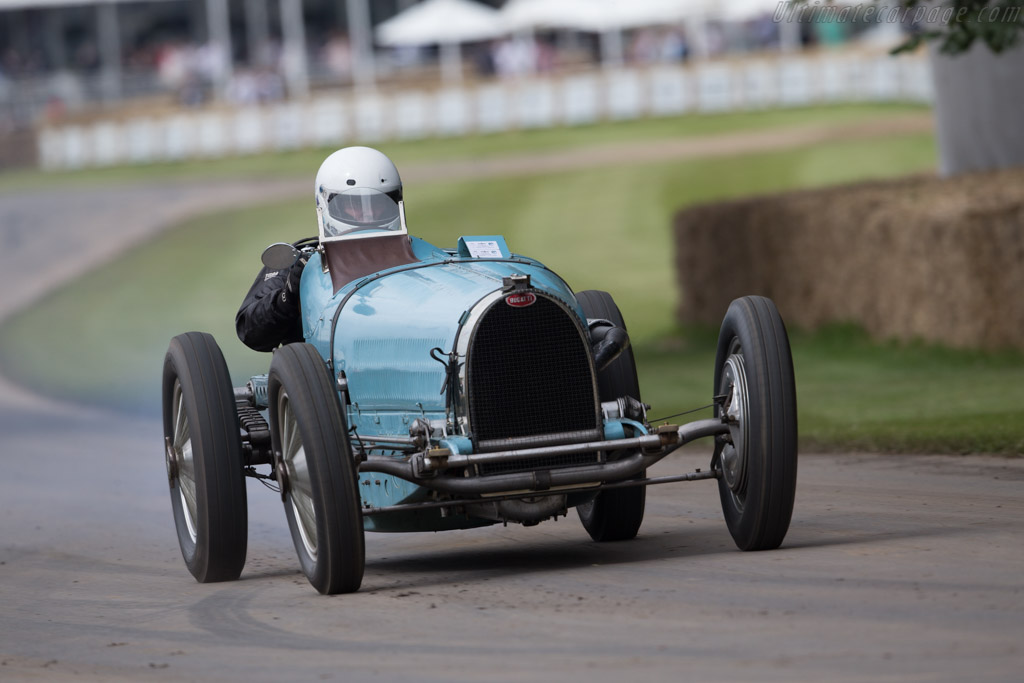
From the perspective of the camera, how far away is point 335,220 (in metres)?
8.46

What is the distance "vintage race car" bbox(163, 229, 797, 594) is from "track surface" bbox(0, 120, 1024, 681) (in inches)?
12.0

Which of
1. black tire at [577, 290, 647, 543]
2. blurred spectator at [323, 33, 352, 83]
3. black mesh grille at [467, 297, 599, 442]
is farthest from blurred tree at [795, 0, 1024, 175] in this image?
blurred spectator at [323, 33, 352, 83]

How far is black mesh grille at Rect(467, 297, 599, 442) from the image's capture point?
7012mm

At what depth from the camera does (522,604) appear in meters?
6.50

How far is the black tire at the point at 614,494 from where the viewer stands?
26.2ft

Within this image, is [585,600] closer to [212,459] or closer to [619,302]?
[212,459]

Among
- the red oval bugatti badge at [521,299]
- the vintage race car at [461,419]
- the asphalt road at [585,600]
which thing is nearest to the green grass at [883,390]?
the asphalt road at [585,600]

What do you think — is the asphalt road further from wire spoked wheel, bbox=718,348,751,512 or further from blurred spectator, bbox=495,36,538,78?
blurred spectator, bbox=495,36,538,78

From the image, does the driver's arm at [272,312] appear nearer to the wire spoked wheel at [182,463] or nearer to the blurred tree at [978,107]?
the wire spoked wheel at [182,463]

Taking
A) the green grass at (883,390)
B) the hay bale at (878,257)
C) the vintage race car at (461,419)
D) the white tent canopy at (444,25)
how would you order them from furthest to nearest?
the white tent canopy at (444,25), the hay bale at (878,257), the green grass at (883,390), the vintage race car at (461,419)

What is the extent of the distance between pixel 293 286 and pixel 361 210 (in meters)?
0.52

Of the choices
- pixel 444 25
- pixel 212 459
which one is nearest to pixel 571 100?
pixel 444 25

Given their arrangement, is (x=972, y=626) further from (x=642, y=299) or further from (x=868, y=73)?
(x=868, y=73)

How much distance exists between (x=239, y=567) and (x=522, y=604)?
74.8 inches
